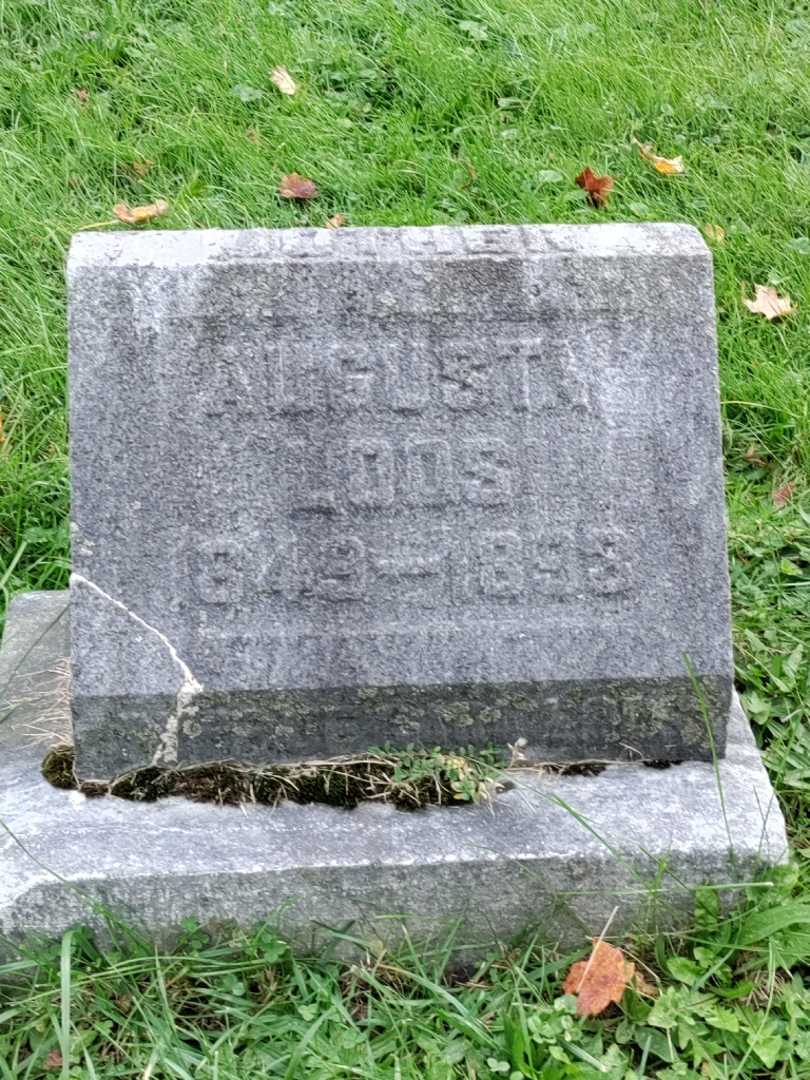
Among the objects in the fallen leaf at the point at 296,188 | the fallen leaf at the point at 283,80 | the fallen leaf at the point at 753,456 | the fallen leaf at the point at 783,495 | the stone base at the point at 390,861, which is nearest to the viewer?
the stone base at the point at 390,861

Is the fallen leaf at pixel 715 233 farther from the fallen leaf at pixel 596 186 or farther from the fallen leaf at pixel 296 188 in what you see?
the fallen leaf at pixel 296 188

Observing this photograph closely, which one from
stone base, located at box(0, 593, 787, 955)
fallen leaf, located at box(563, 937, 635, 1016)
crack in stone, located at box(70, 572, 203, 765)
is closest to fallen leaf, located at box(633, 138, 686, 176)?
stone base, located at box(0, 593, 787, 955)

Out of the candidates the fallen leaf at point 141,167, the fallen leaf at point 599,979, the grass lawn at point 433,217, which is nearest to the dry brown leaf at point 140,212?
the grass lawn at point 433,217

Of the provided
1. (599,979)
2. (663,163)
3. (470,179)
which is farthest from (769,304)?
(599,979)

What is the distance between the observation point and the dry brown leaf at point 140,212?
350 cm

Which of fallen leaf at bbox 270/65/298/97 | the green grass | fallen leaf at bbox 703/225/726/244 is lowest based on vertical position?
the green grass

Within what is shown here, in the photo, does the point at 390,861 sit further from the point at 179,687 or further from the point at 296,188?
the point at 296,188

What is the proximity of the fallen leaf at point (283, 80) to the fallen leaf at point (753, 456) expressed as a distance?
190 cm

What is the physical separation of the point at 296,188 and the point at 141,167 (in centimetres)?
50

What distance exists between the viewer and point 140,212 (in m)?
3.51

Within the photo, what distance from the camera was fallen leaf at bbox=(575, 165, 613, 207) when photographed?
3643mm

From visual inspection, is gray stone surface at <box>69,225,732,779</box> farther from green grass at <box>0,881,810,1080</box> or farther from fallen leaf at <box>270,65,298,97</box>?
fallen leaf at <box>270,65,298,97</box>

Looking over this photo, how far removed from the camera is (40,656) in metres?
2.39

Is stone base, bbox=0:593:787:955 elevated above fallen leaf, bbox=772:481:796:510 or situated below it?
above
